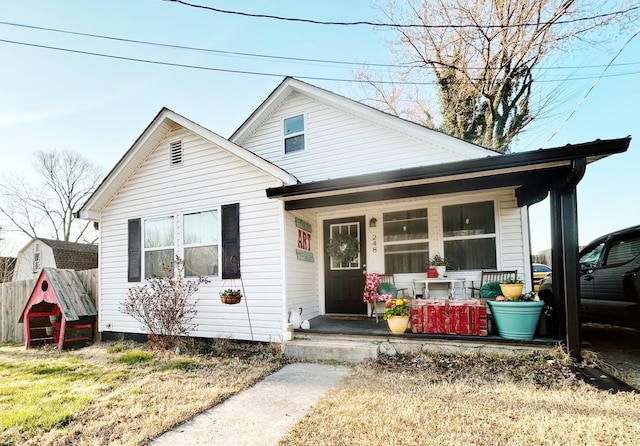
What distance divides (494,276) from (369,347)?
281 cm

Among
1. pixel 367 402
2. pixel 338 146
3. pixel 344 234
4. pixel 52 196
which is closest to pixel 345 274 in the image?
pixel 344 234

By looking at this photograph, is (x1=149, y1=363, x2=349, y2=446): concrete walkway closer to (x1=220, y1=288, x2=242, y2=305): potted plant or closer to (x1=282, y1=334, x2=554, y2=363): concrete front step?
(x1=282, y1=334, x2=554, y2=363): concrete front step

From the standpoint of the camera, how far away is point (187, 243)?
639cm

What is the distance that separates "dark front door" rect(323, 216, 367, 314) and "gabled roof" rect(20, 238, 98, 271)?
20.0 meters

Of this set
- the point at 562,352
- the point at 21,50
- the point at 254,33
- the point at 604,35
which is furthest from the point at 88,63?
the point at 604,35

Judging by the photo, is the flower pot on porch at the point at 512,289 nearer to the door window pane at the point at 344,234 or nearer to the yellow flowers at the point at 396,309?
the yellow flowers at the point at 396,309

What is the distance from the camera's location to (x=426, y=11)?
12570mm

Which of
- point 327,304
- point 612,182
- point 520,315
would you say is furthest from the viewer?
point 612,182

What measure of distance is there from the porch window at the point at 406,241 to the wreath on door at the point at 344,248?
628mm

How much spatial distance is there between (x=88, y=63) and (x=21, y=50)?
1.32 m

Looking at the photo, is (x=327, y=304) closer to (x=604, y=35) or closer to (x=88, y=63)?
(x=88, y=63)

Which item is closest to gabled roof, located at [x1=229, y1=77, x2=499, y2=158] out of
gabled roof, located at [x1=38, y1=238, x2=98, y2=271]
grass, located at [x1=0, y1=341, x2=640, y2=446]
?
grass, located at [x1=0, y1=341, x2=640, y2=446]

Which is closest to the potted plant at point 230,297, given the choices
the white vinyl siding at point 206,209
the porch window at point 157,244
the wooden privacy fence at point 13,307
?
the white vinyl siding at point 206,209

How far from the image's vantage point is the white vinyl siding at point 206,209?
5.66m
